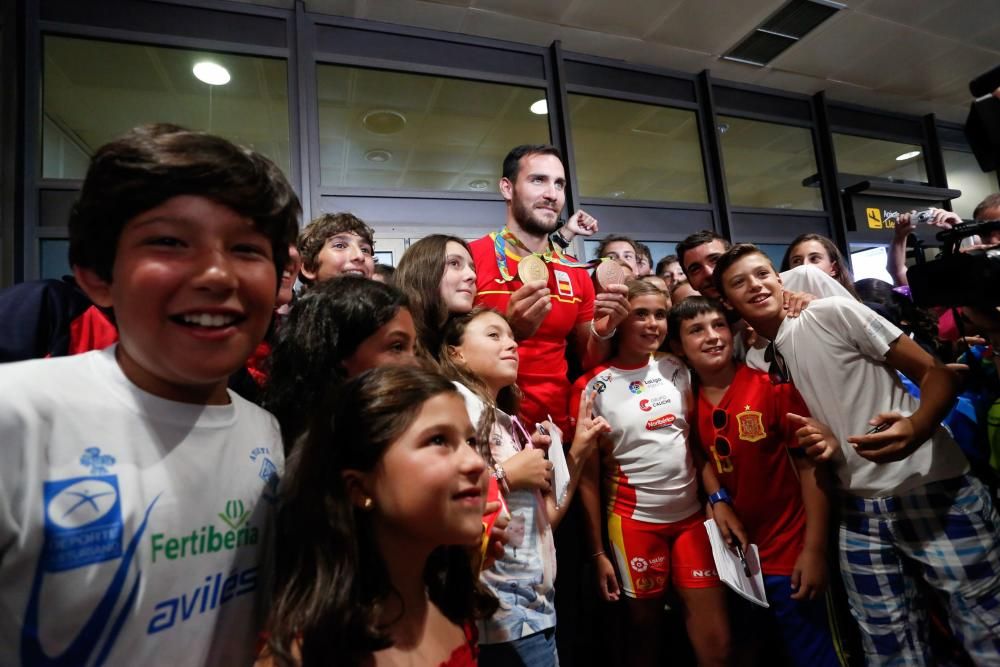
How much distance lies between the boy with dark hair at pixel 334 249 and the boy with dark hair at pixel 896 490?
1662 mm

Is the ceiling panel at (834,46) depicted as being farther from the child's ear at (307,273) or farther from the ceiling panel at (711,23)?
the child's ear at (307,273)

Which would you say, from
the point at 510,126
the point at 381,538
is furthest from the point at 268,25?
the point at 381,538

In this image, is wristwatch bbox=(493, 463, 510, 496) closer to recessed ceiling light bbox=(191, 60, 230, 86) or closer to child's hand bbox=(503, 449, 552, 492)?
child's hand bbox=(503, 449, 552, 492)

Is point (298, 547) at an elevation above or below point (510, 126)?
below

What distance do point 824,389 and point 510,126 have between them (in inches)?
160

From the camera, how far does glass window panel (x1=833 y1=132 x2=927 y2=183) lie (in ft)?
20.5

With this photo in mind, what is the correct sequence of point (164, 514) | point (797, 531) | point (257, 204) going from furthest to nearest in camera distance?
point (797, 531)
point (257, 204)
point (164, 514)

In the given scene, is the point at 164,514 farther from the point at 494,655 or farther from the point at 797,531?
the point at 797,531

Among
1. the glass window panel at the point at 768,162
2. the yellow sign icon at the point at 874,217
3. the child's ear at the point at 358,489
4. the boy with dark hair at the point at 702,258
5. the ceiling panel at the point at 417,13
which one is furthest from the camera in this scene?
the glass window panel at the point at 768,162

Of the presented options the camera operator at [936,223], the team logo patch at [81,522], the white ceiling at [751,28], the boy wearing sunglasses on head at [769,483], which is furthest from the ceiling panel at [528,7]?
the team logo patch at [81,522]

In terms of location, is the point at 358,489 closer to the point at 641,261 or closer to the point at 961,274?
the point at 961,274

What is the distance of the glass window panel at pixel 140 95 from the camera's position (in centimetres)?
338

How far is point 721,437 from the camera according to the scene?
79.9 inches

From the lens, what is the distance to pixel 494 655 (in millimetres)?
1395
